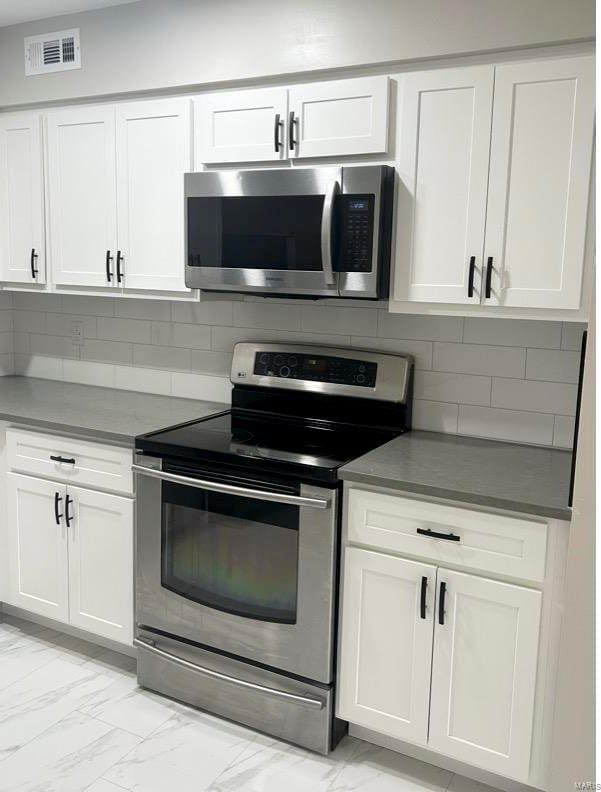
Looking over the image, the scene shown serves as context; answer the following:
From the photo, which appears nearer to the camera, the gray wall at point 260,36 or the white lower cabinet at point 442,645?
A: the white lower cabinet at point 442,645

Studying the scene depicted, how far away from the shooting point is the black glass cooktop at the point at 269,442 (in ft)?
7.52

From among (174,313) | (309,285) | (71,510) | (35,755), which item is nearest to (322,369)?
(309,285)

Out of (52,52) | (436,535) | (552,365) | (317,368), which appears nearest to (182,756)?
(436,535)

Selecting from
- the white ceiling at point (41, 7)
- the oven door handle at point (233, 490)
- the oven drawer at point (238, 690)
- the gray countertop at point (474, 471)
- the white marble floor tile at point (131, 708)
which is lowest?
the white marble floor tile at point (131, 708)

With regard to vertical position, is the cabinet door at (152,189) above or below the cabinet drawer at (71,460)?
above

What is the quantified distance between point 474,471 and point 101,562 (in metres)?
1.42

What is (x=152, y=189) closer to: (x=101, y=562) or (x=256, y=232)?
(x=256, y=232)

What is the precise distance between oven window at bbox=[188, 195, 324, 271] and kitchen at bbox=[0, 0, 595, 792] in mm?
10

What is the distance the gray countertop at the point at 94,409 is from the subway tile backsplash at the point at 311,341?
110 millimetres

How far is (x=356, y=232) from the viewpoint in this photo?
2.32 meters

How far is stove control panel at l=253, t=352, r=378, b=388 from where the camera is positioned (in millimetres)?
2691

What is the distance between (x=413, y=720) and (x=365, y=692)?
16 cm

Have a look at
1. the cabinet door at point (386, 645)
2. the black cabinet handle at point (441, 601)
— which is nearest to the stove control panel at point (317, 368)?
the cabinet door at point (386, 645)

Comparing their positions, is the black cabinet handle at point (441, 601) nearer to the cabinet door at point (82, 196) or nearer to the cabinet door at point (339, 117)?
the cabinet door at point (339, 117)
